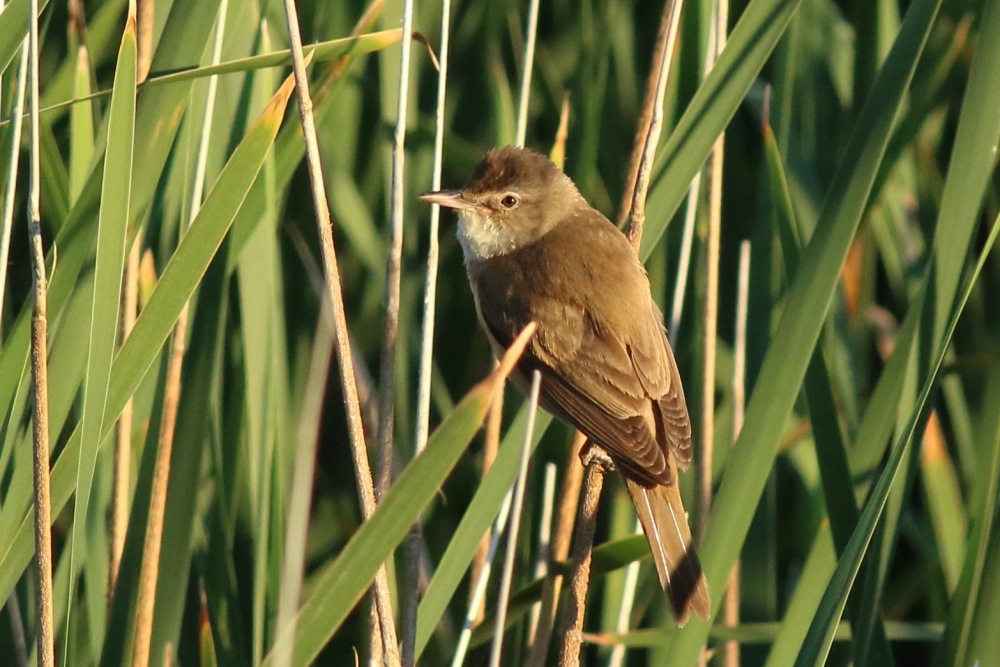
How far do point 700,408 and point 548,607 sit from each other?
2.05 ft

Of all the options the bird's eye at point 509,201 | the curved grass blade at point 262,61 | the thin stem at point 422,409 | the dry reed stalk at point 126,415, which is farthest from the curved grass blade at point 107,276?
the bird's eye at point 509,201

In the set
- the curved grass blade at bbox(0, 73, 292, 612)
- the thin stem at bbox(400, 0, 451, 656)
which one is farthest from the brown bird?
the curved grass blade at bbox(0, 73, 292, 612)

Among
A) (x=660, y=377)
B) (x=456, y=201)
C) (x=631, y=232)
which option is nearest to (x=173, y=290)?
(x=631, y=232)

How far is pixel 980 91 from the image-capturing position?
179cm

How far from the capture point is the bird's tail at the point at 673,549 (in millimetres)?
1908

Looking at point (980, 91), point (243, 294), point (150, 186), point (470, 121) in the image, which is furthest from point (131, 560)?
point (470, 121)

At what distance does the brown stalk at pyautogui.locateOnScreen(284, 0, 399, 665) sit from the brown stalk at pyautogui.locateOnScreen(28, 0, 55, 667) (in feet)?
1.23

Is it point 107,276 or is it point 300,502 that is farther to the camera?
point 300,502

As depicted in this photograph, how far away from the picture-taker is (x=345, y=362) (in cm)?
160

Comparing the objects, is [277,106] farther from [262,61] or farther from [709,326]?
[709,326]

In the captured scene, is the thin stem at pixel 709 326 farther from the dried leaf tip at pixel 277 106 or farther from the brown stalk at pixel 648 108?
the dried leaf tip at pixel 277 106

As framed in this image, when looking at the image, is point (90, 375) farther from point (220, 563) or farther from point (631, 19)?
point (631, 19)

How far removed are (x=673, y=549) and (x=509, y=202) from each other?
3.63 ft

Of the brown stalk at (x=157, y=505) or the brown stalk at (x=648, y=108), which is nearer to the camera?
the brown stalk at (x=157, y=505)
